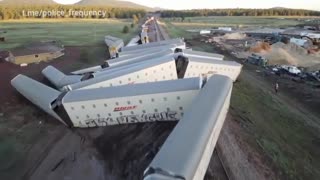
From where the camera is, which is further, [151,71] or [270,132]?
[151,71]

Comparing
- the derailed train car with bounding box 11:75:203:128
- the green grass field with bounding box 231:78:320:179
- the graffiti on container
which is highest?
the derailed train car with bounding box 11:75:203:128

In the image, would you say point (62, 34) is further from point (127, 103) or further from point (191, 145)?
point (191, 145)

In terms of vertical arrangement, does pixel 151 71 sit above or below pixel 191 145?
above

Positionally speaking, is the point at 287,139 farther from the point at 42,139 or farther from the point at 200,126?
the point at 42,139

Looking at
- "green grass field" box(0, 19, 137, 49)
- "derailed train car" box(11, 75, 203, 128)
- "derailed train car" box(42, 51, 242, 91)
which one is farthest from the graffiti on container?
"green grass field" box(0, 19, 137, 49)

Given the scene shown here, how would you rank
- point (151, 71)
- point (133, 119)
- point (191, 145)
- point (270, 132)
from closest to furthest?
1. point (191, 145)
2. point (133, 119)
3. point (270, 132)
4. point (151, 71)

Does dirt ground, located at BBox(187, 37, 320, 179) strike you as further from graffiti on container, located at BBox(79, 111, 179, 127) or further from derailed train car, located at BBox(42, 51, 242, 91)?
graffiti on container, located at BBox(79, 111, 179, 127)

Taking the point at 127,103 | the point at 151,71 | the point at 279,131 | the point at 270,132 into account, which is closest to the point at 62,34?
the point at 151,71

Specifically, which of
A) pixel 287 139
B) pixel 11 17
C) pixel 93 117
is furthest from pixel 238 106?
pixel 11 17

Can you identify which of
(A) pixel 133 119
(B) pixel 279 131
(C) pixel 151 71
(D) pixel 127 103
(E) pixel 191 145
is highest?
(C) pixel 151 71
